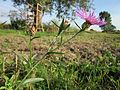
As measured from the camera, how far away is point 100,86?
9.78 ft

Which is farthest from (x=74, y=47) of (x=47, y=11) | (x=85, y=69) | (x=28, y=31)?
(x=47, y=11)

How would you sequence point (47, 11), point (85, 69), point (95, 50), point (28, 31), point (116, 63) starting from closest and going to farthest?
point (28, 31)
point (85, 69)
point (116, 63)
point (95, 50)
point (47, 11)

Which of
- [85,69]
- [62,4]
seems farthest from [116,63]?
[62,4]

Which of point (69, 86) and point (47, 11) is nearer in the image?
point (69, 86)

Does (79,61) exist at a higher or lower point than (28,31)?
lower

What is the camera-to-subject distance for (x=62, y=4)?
2900 centimetres

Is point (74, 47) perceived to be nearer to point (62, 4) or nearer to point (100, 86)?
point (100, 86)

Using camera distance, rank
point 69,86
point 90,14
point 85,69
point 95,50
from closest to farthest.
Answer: point 90,14 → point 69,86 → point 85,69 → point 95,50

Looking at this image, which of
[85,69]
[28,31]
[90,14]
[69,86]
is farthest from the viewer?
[85,69]

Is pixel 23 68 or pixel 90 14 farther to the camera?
pixel 23 68

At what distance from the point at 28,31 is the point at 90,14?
0.46 m

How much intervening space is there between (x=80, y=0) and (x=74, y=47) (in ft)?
79.6

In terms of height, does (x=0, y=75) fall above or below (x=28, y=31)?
below

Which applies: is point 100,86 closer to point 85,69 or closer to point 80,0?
point 85,69
